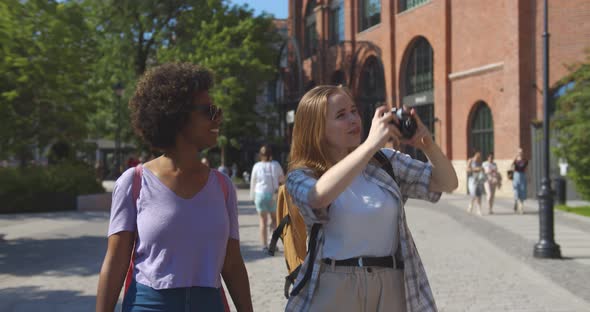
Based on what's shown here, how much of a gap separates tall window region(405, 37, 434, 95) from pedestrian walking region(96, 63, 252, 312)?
32424mm

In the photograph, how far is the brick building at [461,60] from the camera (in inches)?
1041

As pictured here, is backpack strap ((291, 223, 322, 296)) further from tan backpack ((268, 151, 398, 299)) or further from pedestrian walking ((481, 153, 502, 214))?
pedestrian walking ((481, 153, 502, 214))

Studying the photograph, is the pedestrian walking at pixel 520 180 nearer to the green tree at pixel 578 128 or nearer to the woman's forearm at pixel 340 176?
the green tree at pixel 578 128

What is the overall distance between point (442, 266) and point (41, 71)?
10315 mm

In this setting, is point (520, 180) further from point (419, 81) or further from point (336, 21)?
point (336, 21)

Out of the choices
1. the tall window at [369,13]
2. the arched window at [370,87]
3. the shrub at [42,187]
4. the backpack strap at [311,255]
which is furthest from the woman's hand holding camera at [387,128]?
the tall window at [369,13]

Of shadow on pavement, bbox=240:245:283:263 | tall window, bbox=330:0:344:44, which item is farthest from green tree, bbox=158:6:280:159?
shadow on pavement, bbox=240:245:283:263

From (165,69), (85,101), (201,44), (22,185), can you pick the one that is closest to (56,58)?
(85,101)

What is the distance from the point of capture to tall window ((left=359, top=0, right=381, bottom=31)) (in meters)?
40.3

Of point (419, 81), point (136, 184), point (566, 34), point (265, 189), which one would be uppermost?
point (566, 34)

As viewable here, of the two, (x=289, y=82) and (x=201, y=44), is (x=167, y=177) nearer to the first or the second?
(x=201, y=44)

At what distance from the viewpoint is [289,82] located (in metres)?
54.9

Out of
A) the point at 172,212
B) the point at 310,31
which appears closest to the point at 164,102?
the point at 172,212

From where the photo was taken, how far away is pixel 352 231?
2.76 m
